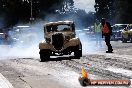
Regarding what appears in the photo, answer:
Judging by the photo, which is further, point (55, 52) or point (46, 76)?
point (55, 52)

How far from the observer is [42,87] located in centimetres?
986

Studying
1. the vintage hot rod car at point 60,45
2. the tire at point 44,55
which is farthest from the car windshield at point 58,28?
the tire at point 44,55

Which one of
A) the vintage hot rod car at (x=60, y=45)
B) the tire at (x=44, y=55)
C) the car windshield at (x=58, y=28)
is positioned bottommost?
the tire at (x=44, y=55)

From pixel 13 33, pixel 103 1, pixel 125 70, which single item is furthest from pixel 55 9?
pixel 125 70

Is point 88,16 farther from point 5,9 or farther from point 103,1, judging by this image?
point 5,9

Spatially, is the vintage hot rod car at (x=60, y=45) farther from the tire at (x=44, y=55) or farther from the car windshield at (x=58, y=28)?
the car windshield at (x=58, y=28)

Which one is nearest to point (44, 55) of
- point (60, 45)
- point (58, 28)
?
point (60, 45)

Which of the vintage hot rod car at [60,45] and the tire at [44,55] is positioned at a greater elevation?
the vintage hot rod car at [60,45]

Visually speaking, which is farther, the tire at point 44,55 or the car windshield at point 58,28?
the car windshield at point 58,28

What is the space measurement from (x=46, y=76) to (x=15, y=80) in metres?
1.06

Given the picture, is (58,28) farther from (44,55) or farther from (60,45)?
(44,55)

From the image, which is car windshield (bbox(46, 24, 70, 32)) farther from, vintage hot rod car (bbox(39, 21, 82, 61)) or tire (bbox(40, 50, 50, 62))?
tire (bbox(40, 50, 50, 62))

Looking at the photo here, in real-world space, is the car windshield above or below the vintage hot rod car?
above

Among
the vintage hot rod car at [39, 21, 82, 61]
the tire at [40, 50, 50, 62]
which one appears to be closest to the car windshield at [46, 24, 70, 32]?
the vintage hot rod car at [39, 21, 82, 61]
